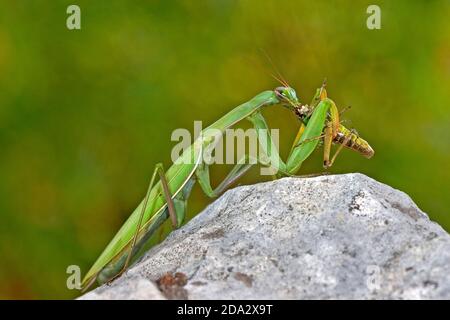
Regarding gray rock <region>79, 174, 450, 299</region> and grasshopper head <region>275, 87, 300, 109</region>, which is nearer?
gray rock <region>79, 174, 450, 299</region>

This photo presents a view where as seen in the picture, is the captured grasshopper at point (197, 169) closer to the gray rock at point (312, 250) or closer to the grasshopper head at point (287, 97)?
the grasshopper head at point (287, 97)

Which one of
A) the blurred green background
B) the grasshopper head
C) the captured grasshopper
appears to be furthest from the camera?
the blurred green background

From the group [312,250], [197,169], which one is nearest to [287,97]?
[197,169]

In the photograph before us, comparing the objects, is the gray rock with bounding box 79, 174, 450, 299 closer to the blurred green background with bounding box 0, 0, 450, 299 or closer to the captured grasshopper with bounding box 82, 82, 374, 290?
the captured grasshopper with bounding box 82, 82, 374, 290

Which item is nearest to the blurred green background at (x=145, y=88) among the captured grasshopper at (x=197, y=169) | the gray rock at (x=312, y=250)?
the captured grasshopper at (x=197, y=169)

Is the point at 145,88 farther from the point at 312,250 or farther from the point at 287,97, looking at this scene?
the point at 312,250

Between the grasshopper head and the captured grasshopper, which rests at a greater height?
the grasshopper head

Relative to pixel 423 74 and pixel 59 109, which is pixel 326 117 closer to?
pixel 423 74

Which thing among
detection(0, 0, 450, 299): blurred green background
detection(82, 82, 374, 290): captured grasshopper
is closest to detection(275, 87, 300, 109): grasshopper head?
detection(82, 82, 374, 290): captured grasshopper
